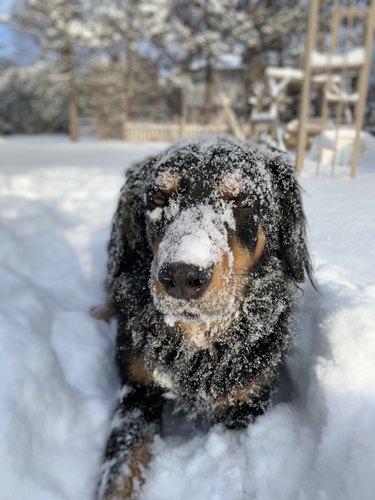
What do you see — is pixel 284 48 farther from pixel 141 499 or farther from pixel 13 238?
pixel 141 499

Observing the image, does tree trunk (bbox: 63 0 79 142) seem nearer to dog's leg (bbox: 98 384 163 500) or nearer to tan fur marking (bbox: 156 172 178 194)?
tan fur marking (bbox: 156 172 178 194)

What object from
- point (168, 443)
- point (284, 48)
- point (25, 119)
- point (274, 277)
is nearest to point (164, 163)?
point (274, 277)

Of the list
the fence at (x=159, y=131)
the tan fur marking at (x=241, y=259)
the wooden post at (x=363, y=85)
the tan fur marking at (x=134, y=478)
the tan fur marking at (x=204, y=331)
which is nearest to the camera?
the tan fur marking at (x=134, y=478)

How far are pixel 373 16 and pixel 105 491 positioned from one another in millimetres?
4589

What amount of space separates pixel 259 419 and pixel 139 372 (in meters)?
0.68

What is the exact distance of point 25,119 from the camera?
30406 mm

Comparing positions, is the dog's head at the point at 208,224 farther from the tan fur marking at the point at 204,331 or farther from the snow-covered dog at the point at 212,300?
the tan fur marking at the point at 204,331

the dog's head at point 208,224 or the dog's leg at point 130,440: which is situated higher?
the dog's head at point 208,224

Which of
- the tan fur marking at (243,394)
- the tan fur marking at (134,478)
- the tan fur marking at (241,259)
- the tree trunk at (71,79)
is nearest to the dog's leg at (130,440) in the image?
the tan fur marking at (134,478)

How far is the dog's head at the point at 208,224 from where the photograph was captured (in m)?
1.61

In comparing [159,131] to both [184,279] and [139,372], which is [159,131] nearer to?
[139,372]

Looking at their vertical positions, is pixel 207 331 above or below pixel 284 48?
below

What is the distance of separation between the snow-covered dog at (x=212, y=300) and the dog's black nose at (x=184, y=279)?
56mm

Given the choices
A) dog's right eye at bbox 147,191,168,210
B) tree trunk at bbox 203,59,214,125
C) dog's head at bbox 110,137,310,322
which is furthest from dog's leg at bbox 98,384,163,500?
tree trunk at bbox 203,59,214,125
